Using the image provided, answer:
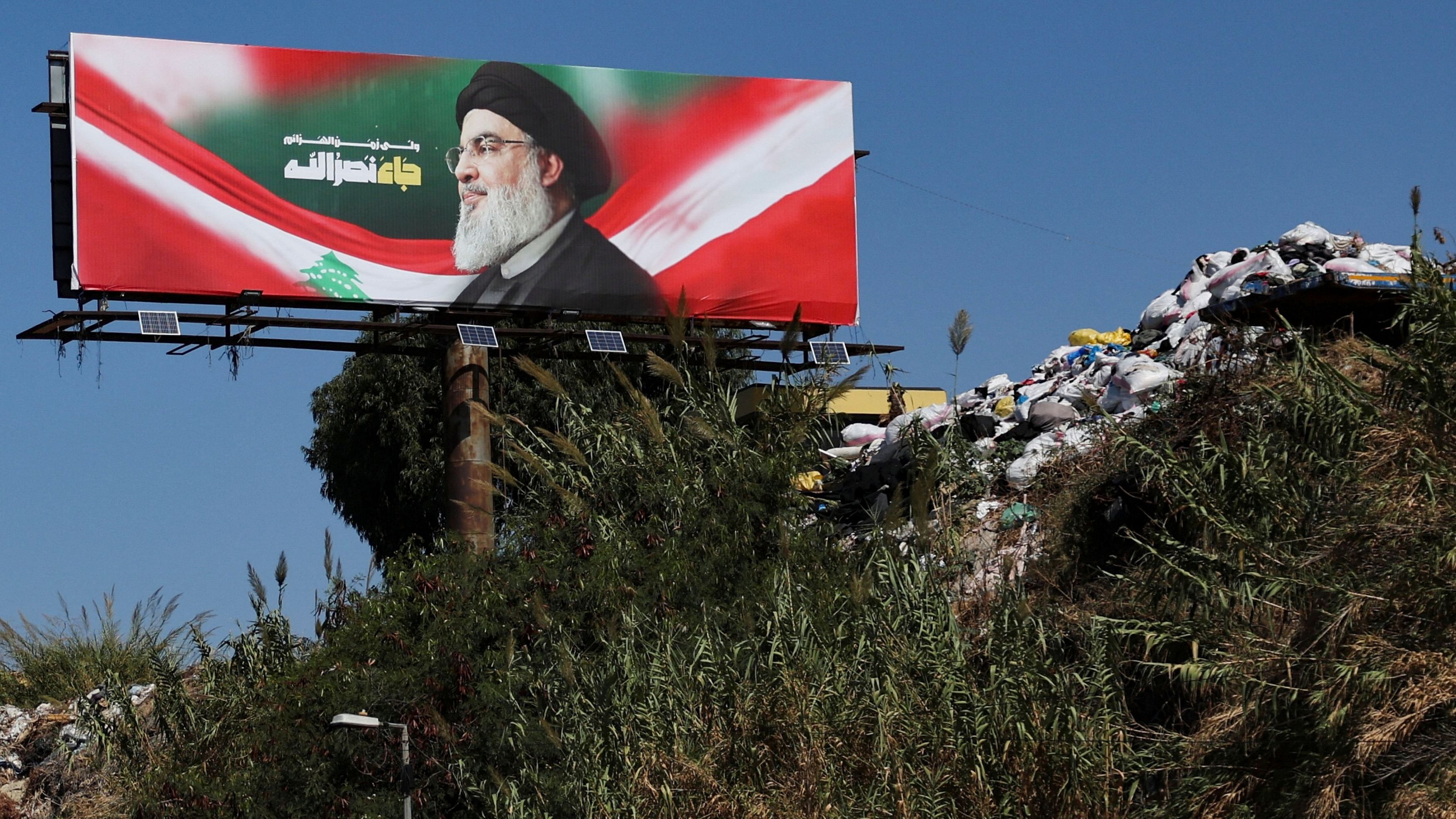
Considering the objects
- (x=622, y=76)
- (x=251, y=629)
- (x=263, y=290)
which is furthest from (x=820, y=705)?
(x=622, y=76)

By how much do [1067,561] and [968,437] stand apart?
17.3 ft

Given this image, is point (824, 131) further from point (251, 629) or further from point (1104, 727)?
point (1104, 727)

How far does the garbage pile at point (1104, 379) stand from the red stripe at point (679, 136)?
14.0ft

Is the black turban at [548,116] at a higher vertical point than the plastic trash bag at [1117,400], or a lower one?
higher

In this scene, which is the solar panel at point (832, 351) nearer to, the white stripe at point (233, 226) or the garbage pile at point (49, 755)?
the white stripe at point (233, 226)

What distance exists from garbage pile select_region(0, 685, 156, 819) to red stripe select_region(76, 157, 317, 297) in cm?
474

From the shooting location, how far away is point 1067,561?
1343 cm

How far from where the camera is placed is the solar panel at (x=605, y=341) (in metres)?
20.8

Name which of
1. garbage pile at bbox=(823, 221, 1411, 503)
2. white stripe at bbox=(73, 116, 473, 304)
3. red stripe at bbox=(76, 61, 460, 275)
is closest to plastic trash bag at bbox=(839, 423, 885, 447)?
garbage pile at bbox=(823, 221, 1411, 503)

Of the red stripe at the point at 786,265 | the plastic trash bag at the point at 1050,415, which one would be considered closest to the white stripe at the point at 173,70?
the red stripe at the point at 786,265

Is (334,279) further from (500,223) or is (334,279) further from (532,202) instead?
(532,202)

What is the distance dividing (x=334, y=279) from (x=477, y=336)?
6.10 feet

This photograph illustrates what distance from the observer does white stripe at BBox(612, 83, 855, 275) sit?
22.0 m

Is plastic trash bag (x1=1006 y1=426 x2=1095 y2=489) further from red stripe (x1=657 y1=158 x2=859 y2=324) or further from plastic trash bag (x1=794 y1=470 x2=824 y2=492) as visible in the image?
red stripe (x1=657 y1=158 x2=859 y2=324)
